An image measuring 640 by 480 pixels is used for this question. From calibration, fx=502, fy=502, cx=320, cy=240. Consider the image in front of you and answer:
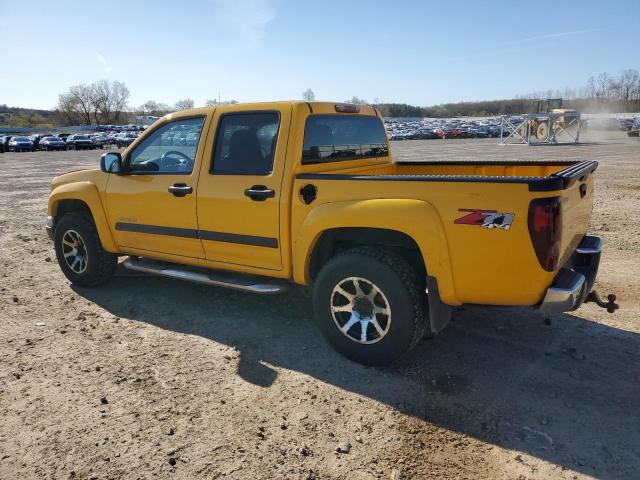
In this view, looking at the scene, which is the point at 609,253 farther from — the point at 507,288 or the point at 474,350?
the point at 507,288

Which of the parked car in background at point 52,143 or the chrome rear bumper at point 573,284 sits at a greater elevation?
the parked car in background at point 52,143

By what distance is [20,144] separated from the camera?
44281mm

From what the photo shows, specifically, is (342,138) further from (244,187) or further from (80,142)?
(80,142)

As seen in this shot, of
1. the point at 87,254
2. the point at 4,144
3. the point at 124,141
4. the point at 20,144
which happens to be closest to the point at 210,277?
the point at 87,254

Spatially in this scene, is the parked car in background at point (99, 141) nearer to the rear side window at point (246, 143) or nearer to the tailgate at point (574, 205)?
the rear side window at point (246, 143)

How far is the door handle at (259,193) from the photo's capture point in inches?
156

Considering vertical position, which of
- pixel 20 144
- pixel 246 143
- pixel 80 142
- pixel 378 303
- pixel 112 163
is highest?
pixel 20 144

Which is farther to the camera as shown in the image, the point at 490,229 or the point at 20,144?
the point at 20,144

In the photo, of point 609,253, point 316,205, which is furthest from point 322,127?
point 609,253

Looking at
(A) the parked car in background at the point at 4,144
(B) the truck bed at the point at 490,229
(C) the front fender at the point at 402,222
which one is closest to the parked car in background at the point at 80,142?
(A) the parked car in background at the point at 4,144

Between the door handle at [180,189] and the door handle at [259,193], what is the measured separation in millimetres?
684

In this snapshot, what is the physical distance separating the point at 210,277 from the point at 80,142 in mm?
48501

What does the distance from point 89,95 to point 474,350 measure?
460ft

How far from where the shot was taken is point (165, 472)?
8.75 feet
